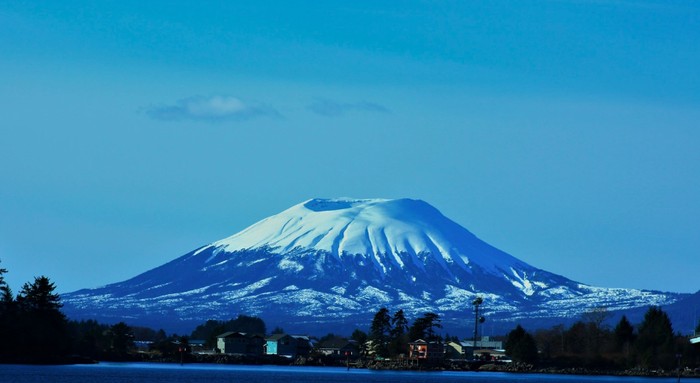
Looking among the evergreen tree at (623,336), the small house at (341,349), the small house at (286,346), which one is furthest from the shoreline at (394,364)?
the evergreen tree at (623,336)

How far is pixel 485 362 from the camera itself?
139875 millimetres

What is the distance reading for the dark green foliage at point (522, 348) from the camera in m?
131

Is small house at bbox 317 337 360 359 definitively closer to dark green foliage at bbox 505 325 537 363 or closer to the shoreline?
the shoreline

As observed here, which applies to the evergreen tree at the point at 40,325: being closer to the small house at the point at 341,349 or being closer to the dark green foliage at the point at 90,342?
the dark green foliage at the point at 90,342

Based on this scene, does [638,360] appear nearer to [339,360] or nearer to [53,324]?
[339,360]

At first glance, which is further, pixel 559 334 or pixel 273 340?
pixel 273 340

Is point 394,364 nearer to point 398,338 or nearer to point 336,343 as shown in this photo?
point 398,338

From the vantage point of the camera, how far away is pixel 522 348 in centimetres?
13100

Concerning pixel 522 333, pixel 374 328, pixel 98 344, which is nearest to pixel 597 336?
pixel 522 333

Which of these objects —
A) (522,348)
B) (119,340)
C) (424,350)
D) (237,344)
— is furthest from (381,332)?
(119,340)

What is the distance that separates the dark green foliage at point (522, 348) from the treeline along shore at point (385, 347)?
0.09m

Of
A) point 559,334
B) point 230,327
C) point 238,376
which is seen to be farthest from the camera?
point 230,327

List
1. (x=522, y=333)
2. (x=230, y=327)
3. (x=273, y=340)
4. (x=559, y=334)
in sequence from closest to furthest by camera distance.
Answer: (x=522, y=333) → (x=559, y=334) → (x=273, y=340) → (x=230, y=327)

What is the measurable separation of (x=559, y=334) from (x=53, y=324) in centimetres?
5753
